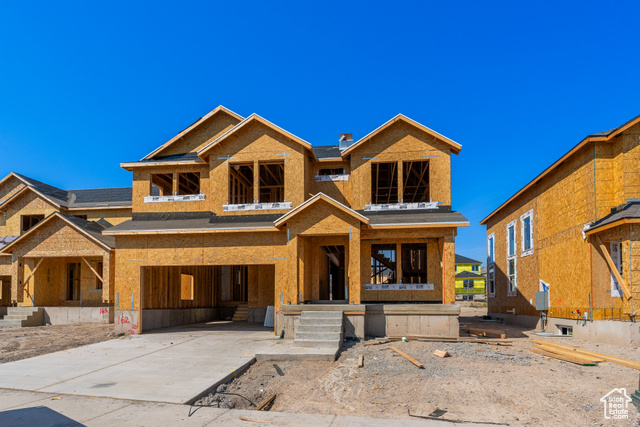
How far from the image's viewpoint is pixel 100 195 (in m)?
29.5

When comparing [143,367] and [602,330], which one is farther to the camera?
[602,330]

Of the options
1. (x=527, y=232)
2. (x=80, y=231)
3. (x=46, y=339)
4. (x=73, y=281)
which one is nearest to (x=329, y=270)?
(x=527, y=232)

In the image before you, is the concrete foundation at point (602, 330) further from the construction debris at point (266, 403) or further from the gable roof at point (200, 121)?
the gable roof at point (200, 121)

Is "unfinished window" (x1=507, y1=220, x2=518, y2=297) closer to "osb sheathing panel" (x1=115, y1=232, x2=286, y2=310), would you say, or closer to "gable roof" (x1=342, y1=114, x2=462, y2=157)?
"gable roof" (x1=342, y1=114, x2=462, y2=157)

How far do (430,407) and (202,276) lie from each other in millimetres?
18295

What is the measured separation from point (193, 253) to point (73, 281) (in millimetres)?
13967

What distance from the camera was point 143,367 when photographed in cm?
1148

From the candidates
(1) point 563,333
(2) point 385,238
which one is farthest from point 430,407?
(1) point 563,333

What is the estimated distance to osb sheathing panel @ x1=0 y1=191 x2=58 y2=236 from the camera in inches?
1111

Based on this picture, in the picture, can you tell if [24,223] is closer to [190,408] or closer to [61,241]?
[61,241]

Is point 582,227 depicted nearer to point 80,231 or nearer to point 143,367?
point 143,367

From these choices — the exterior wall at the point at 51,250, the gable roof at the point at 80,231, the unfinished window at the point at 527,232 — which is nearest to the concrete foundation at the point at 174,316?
the exterior wall at the point at 51,250

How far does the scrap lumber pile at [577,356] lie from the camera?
11113mm

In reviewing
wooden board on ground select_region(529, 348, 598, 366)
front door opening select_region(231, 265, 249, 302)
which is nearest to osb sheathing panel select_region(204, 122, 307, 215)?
front door opening select_region(231, 265, 249, 302)
